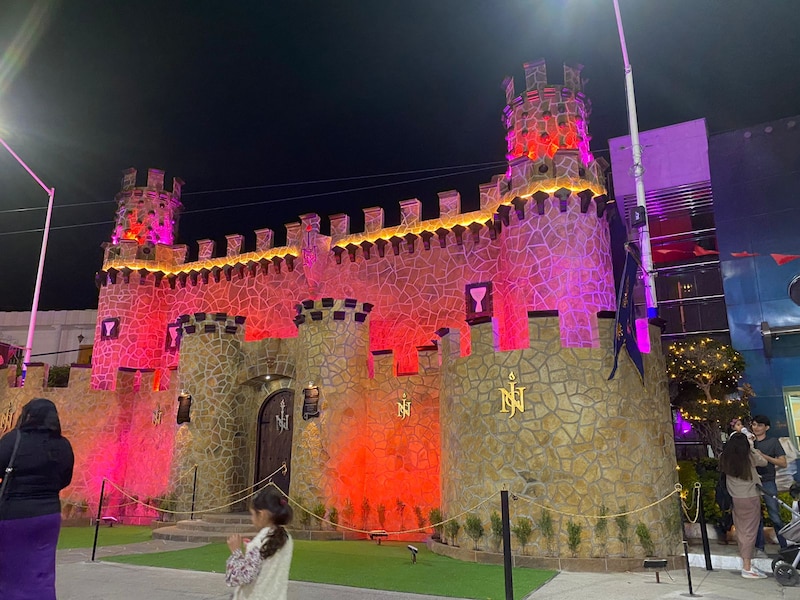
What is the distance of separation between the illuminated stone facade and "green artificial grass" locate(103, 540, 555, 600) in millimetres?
1304

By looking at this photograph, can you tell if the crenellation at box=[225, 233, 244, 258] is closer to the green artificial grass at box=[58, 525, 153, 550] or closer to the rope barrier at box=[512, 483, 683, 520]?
the green artificial grass at box=[58, 525, 153, 550]

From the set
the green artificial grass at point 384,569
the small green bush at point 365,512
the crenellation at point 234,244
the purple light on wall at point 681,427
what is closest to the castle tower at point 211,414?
the crenellation at point 234,244

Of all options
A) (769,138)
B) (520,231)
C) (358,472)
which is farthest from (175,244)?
(769,138)

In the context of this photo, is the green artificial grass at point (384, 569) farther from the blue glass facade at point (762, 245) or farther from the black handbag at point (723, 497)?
the blue glass facade at point (762, 245)

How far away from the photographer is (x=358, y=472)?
46.3 feet

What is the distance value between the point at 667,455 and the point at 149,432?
47.7ft

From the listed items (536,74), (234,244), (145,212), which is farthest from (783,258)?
(145,212)

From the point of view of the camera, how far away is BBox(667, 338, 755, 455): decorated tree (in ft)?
49.8

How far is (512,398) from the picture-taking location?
10.7 m

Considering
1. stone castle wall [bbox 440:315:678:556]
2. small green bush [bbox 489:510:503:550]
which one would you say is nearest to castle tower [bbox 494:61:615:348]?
stone castle wall [bbox 440:315:678:556]

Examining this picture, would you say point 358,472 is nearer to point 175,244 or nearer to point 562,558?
point 562,558

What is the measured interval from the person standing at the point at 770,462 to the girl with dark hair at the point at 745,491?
182mm

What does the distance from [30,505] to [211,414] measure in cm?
1202

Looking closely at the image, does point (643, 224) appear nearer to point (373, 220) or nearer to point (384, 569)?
point (373, 220)
